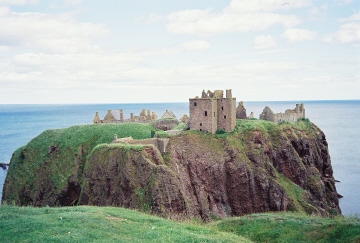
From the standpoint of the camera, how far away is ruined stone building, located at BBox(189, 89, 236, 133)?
57.5m

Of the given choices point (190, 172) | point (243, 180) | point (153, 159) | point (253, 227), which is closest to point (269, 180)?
point (243, 180)

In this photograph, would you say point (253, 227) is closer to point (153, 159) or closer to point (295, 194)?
point (153, 159)

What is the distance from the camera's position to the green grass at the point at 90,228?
20266mm

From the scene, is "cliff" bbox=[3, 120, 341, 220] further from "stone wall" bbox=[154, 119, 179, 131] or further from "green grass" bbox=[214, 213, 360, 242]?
"green grass" bbox=[214, 213, 360, 242]

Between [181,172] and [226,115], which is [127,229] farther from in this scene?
[226,115]

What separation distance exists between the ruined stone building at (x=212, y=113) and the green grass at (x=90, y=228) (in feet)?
107

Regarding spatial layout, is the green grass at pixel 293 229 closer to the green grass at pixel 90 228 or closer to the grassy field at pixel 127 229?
the grassy field at pixel 127 229

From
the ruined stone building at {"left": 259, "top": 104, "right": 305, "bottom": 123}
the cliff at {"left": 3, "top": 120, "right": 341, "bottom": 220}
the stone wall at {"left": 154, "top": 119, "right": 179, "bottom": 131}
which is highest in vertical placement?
the ruined stone building at {"left": 259, "top": 104, "right": 305, "bottom": 123}

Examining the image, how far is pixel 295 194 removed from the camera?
189 ft

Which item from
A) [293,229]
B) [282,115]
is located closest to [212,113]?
[282,115]

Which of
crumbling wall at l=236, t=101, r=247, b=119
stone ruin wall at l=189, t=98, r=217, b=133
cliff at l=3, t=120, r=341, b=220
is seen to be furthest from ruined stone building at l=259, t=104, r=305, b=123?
stone ruin wall at l=189, t=98, r=217, b=133

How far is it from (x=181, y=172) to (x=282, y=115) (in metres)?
30.0

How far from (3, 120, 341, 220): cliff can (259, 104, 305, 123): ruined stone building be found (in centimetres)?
228

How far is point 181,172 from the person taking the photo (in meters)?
50.2
